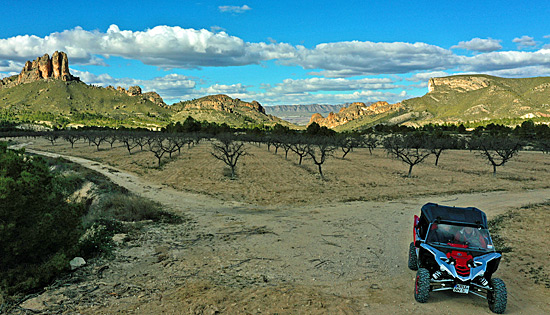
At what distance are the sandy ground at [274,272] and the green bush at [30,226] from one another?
2.69 feet

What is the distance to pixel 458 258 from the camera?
838 centimetres

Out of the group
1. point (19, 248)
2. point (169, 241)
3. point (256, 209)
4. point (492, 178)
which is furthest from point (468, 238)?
point (492, 178)

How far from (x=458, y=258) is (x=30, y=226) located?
39.4 feet

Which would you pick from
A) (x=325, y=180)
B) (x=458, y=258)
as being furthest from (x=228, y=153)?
(x=458, y=258)

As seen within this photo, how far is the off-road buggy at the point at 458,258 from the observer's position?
8312 mm

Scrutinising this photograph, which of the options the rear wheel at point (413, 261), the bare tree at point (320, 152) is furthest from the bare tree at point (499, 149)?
the rear wheel at point (413, 261)

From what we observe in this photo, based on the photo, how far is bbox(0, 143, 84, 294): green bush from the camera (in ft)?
30.6

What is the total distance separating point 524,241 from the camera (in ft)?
48.1

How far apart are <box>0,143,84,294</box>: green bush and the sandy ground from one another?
82 centimetres

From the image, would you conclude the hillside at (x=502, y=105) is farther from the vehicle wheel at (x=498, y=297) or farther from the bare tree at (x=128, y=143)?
the vehicle wheel at (x=498, y=297)

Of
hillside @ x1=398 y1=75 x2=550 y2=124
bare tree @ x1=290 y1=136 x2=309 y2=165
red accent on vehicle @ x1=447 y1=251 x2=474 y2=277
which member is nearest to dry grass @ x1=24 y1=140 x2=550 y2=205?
bare tree @ x1=290 y1=136 x2=309 y2=165

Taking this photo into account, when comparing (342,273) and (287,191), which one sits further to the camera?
(287,191)

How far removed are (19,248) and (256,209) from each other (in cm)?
1451

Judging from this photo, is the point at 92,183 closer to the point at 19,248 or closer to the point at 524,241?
the point at 19,248
